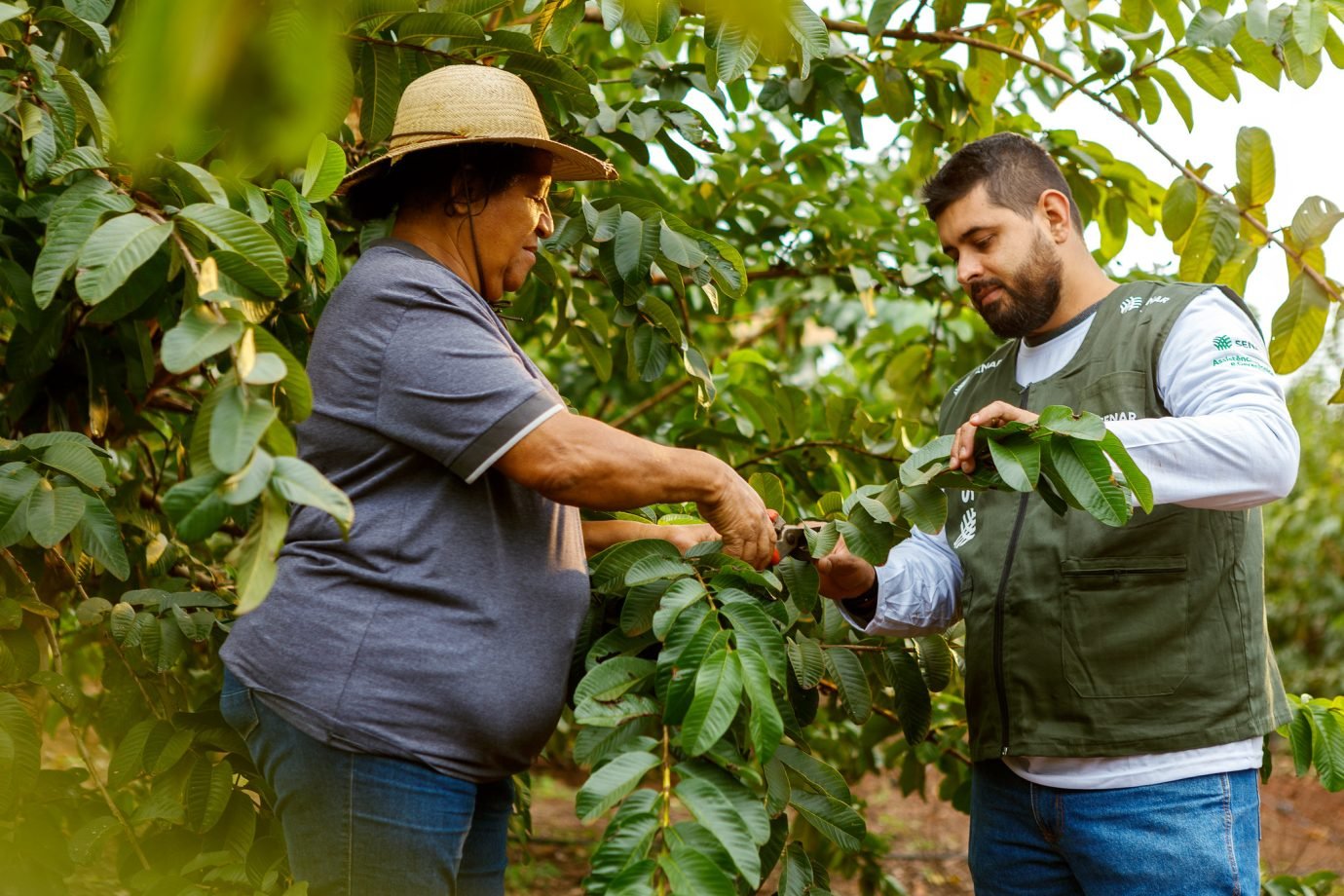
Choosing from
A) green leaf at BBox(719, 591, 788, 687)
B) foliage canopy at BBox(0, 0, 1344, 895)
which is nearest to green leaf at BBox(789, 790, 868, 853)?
foliage canopy at BBox(0, 0, 1344, 895)

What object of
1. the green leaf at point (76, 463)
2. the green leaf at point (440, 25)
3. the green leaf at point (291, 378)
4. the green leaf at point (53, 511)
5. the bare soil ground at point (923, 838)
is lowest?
the bare soil ground at point (923, 838)

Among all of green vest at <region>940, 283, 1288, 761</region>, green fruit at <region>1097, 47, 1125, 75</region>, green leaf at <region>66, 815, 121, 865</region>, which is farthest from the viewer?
green fruit at <region>1097, 47, 1125, 75</region>

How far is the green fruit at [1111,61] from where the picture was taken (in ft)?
8.85

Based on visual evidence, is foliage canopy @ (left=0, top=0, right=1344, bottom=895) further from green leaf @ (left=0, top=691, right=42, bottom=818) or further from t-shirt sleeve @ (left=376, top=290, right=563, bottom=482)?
t-shirt sleeve @ (left=376, top=290, right=563, bottom=482)

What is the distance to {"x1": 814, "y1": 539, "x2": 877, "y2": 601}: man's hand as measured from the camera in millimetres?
2133

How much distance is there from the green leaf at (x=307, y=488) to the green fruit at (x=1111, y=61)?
2216 mm

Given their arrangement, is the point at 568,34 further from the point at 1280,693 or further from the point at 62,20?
the point at 1280,693

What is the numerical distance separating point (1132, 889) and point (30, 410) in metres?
2.20

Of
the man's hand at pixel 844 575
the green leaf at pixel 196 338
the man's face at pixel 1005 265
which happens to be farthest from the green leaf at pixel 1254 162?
the green leaf at pixel 196 338

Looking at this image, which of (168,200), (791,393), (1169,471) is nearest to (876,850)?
(791,393)

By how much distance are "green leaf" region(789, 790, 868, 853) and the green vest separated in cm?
36

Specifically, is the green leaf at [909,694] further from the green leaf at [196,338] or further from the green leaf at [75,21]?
the green leaf at [75,21]

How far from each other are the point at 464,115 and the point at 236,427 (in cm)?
84

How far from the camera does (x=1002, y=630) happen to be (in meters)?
2.05
